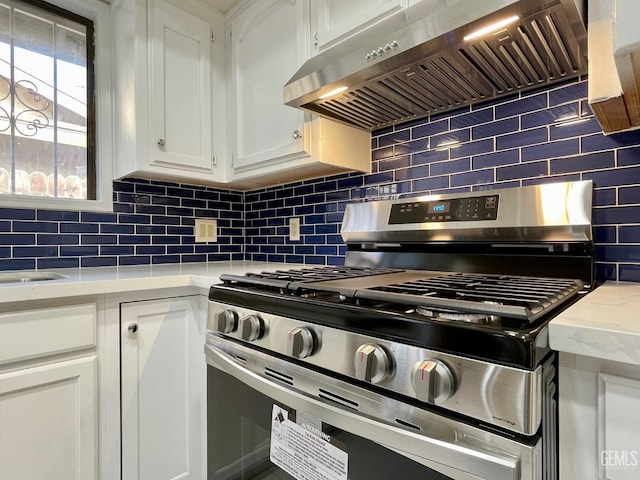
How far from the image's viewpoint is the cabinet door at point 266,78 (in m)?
1.44

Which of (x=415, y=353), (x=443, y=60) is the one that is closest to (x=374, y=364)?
(x=415, y=353)

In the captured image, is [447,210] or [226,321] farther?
[447,210]

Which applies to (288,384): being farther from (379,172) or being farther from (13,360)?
(379,172)

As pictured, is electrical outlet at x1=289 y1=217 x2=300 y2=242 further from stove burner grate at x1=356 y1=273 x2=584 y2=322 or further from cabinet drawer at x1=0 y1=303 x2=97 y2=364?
stove burner grate at x1=356 y1=273 x2=584 y2=322

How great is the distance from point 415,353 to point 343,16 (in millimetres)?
1136

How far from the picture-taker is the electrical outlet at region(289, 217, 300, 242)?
1.85m

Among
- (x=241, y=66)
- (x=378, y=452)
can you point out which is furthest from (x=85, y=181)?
(x=378, y=452)

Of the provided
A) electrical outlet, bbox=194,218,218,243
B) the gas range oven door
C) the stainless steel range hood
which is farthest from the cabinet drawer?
the stainless steel range hood

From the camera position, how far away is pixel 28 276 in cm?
142

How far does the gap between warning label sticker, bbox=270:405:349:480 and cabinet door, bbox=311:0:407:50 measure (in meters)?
1.15

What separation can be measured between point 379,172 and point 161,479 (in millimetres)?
1420

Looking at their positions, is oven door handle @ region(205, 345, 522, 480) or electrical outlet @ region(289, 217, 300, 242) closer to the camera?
oven door handle @ region(205, 345, 522, 480)

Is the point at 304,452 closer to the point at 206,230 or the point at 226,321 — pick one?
the point at 226,321

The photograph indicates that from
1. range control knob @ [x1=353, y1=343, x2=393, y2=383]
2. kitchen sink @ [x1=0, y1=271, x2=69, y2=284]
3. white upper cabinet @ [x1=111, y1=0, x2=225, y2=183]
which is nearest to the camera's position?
range control knob @ [x1=353, y1=343, x2=393, y2=383]
